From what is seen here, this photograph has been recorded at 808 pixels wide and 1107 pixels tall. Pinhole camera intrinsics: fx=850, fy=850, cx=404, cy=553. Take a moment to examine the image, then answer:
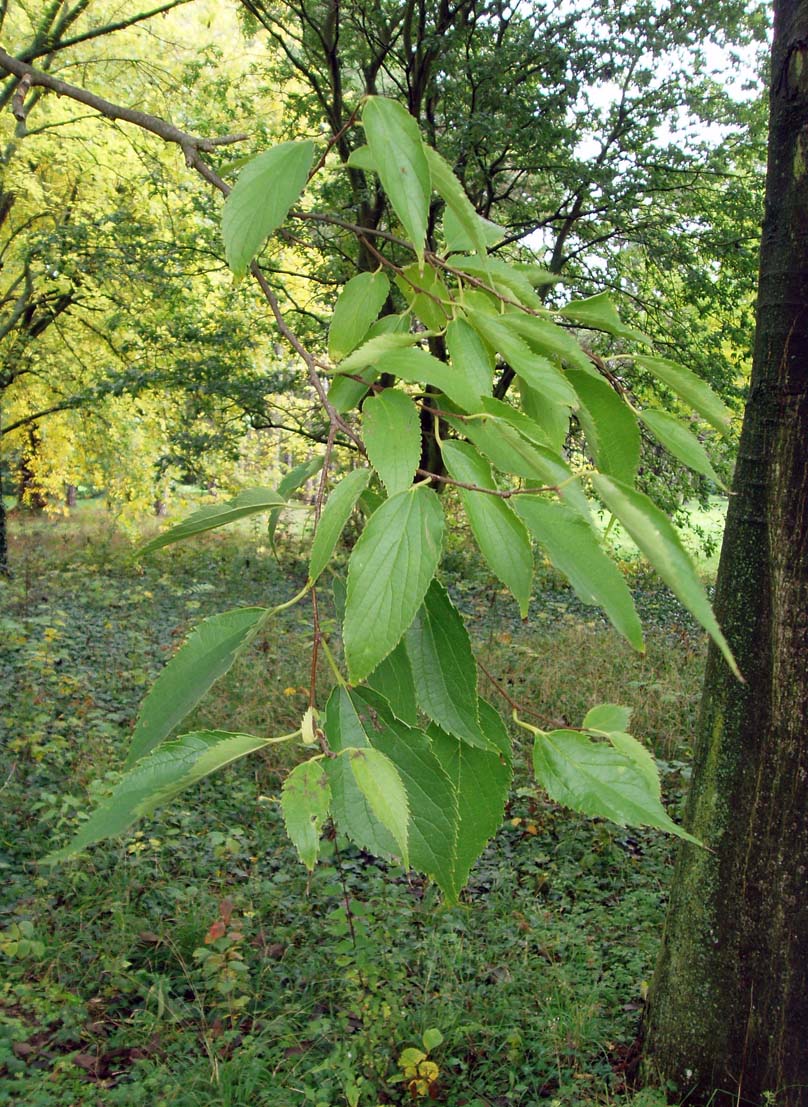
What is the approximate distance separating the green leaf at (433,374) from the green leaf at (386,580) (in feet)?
0.30

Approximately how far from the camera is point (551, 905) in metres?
4.04

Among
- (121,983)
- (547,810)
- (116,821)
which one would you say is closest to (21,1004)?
(121,983)

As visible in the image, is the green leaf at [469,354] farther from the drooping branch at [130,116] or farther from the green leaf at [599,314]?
the drooping branch at [130,116]

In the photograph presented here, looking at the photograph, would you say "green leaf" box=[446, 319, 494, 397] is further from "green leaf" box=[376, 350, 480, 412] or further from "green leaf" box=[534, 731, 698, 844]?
"green leaf" box=[534, 731, 698, 844]

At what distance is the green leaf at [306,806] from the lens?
523 mm

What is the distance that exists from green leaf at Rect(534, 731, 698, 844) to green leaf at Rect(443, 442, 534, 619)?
0.37 feet

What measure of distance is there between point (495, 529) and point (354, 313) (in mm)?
323

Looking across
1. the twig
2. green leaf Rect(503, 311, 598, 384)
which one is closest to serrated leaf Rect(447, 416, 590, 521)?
the twig

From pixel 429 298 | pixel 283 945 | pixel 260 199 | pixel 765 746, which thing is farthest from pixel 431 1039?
pixel 260 199

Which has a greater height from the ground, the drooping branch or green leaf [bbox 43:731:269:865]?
the drooping branch

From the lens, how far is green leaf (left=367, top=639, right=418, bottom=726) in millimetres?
702

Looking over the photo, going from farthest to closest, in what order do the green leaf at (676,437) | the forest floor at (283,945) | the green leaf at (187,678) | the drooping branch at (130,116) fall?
the forest floor at (283,945) → the drooping branch at (130,116) → the green leaf at (676,437) → the green leaf at (187,678)

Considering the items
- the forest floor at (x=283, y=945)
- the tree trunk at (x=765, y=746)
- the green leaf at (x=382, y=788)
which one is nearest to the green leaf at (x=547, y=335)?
the green leaf at (x=382, y=788)

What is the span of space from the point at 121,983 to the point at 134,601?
21.9ft
